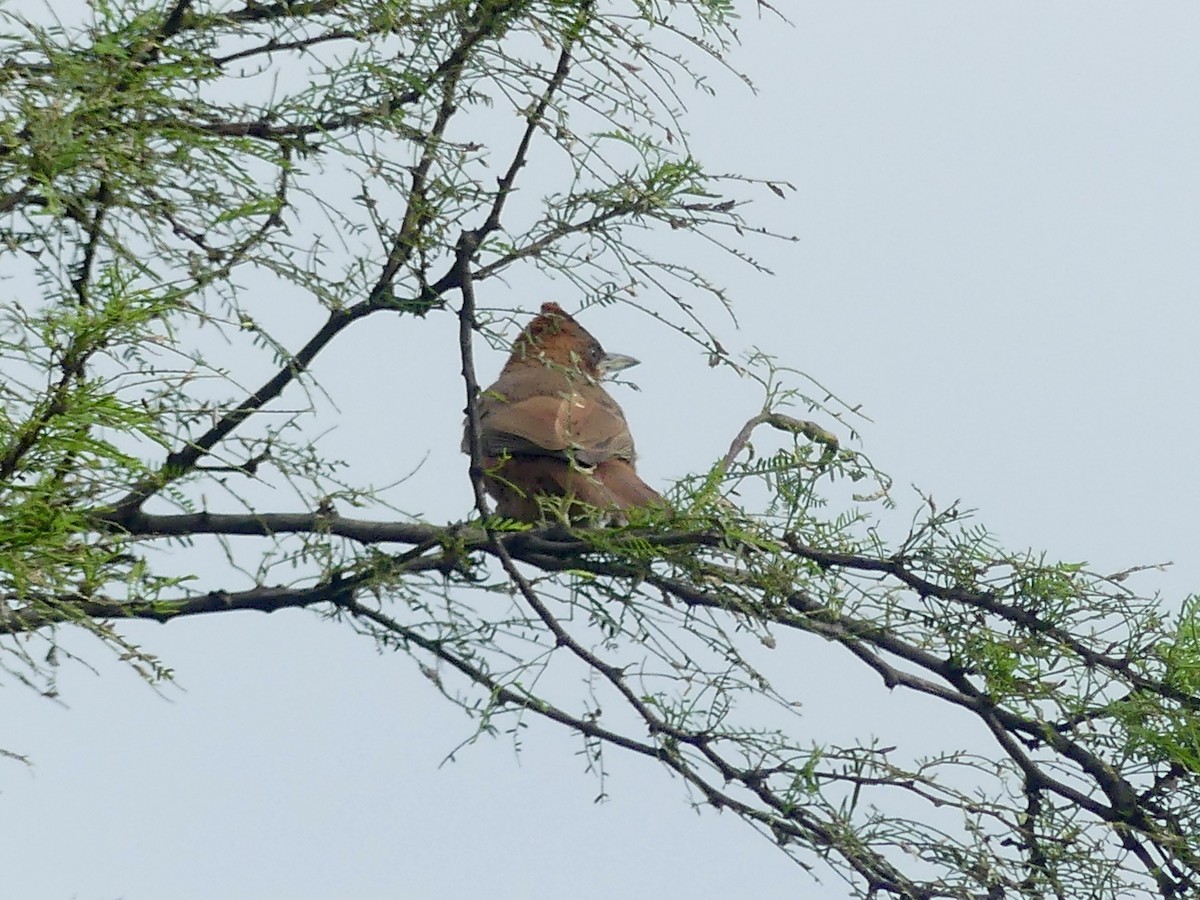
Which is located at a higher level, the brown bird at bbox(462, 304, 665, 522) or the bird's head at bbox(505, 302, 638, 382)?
the bird's head at bbox(505, 302, 638, 382)

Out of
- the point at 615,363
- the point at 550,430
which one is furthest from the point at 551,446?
the point at 615,363

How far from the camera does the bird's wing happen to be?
4.28 meters

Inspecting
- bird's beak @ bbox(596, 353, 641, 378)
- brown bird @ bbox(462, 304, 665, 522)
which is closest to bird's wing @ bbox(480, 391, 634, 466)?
brown bird @ bbox(462, 304, 665, 522)

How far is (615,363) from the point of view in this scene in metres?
5.45

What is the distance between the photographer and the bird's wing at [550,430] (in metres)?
4.28

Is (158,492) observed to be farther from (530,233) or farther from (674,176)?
(674,176)

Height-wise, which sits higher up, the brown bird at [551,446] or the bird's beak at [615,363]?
the bird's beak at [615,363]

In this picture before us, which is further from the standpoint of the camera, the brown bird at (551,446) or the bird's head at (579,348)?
the bird's head at (579,348)

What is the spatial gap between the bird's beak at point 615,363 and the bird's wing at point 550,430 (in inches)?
34.1

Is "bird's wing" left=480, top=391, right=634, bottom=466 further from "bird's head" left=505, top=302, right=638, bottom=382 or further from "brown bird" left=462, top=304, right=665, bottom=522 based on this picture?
"bird's head" left=505, top=302, right=638, bottom=382

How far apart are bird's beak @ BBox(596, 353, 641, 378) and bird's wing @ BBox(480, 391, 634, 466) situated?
2.84ft

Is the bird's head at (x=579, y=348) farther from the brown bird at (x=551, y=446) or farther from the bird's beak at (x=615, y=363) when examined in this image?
the brown bird at (x=551, y=446)

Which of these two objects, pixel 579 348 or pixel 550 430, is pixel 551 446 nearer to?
pixel 550 430

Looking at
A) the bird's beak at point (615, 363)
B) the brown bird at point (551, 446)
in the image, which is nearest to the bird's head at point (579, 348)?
the bird's beak at point (615, 363)
